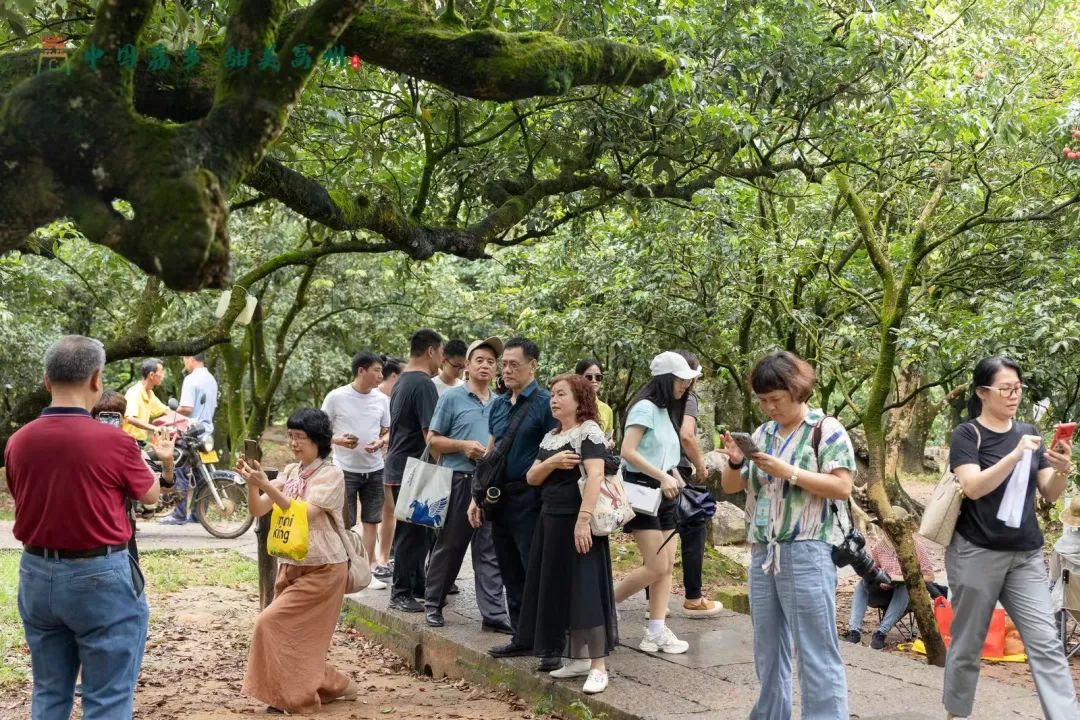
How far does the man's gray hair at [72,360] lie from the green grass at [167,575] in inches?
151

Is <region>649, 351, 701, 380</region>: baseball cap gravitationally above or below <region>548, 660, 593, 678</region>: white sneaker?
above

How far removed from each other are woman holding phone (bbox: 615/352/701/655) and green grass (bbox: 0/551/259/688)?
4226 mm

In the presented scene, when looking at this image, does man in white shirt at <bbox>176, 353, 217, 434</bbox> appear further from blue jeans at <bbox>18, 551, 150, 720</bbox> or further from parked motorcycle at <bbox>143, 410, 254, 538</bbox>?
blue jeans at <bbox>18, 551, 150, 720</bbox>

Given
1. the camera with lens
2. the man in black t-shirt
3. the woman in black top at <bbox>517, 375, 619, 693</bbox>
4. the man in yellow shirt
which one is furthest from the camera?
the man in yellow shirt

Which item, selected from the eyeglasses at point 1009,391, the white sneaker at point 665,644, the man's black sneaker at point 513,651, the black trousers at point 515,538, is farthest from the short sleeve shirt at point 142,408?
the eyeglasses at point 1009,391

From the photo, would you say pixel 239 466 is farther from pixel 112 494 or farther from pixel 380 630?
pixel 380 630

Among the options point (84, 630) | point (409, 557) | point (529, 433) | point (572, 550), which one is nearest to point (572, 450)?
point (572, 550)

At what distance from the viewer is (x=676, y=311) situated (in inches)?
473

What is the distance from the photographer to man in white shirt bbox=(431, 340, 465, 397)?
8297 mm

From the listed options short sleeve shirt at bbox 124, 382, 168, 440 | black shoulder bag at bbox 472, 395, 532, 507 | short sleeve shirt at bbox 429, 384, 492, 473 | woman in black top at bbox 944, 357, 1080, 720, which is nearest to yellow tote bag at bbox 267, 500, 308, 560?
black shoulder bag at bbox 472, 395, 532, 507

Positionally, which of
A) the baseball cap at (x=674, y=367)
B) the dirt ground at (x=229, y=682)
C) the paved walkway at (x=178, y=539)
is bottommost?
the dirt ground at (x=229, y=682)

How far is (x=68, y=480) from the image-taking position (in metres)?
4.23

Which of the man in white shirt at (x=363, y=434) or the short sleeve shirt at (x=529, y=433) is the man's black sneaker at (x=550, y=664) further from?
the man in white shirt at (x=363, y=434)

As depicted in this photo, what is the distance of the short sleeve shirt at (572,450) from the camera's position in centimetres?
580
